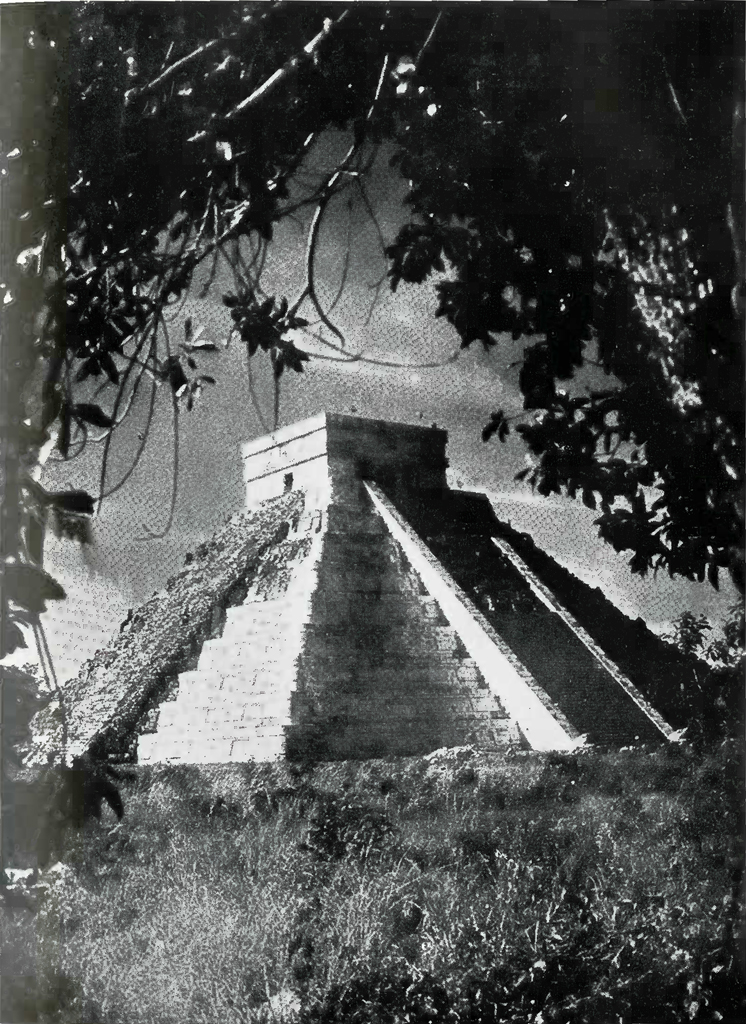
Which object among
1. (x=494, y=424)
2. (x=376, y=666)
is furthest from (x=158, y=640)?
(x=494, y=424)

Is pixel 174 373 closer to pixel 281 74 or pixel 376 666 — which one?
pixel 281 74

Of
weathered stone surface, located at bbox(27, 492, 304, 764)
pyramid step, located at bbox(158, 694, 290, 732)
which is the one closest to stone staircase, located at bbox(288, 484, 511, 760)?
pyramid step, located at bbox(158, 694, 290, 732)

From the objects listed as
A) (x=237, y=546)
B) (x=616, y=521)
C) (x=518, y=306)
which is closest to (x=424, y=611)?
(x=237, y=546)

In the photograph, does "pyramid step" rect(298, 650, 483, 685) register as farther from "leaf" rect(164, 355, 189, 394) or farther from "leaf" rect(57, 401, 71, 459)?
"leaf" rect(57, 401, 71, 459)

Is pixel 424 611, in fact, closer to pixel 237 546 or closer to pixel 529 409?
pixel 237 546

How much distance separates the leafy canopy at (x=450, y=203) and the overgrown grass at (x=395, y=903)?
1.28m

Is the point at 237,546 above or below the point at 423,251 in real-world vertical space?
below

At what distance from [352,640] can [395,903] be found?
1.79 metres

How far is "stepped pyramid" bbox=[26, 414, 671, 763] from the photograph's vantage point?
5.98 m

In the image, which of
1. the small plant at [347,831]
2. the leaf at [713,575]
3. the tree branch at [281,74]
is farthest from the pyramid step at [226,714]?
the tree branch at [281,74]

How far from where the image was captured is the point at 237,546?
21.9ft

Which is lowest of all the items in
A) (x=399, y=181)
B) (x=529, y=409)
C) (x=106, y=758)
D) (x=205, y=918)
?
(x=205, y=918)

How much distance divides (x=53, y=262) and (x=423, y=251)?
165 centimetres

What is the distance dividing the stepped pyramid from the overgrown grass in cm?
30
